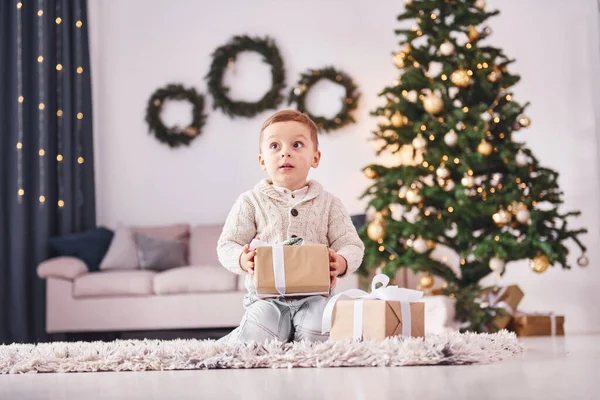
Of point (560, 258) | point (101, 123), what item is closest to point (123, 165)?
point (101, 123)

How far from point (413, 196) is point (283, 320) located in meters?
2.04

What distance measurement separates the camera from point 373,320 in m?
2.11

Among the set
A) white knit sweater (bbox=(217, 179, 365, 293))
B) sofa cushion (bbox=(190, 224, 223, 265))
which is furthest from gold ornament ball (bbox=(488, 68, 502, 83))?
white knit sweater (bbox=(217, 179, 365, 293))

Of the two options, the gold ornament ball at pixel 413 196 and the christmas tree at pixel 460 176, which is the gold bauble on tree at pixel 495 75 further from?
the gold ornament ball at pixel 413 196

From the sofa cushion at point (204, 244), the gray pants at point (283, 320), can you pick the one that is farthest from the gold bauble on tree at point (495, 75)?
the gray pants at point (283, 320)

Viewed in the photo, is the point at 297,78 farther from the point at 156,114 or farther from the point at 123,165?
the point at 123,165

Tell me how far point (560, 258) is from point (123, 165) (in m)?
3.29

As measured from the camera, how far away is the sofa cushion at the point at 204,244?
5.40 metres

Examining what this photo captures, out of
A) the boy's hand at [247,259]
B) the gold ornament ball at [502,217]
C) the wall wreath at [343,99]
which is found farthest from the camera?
the wall wreath at [343,99]

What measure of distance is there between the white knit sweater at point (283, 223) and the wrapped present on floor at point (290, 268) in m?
0.25

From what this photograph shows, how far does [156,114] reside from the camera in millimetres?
6016

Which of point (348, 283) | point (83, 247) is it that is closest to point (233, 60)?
point (83, 247)

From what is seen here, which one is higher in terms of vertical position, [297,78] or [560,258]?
[297,78]

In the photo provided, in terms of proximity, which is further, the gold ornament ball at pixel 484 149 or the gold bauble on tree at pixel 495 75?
the gold bauble on tree at pixel 495 75
